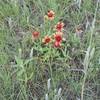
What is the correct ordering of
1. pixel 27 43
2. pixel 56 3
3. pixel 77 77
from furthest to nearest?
1. pixel 56 3
2. pixel 27 43
3. pixel 77 77

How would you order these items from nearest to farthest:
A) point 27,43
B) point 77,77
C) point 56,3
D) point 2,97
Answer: point 2,97 < point 77,77 < point 27,43 < point 56,3

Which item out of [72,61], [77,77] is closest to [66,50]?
[72,61]

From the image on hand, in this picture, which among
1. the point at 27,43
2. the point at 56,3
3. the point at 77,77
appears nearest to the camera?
the point at 77,77

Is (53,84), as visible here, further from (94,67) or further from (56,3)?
(56,3)

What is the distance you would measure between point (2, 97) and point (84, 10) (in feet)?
2.93

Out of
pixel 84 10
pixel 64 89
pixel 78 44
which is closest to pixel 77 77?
pixel 64 89

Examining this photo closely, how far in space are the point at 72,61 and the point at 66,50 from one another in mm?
83

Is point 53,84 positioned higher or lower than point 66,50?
lower

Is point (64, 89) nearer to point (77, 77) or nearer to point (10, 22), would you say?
point (77, 77)

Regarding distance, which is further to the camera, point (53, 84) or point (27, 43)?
point (27, 43)

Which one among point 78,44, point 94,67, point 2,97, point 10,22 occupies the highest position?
point 10,22

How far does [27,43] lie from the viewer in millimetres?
1880

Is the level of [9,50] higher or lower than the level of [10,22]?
lower

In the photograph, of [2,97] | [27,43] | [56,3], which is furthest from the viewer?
[56,3]
